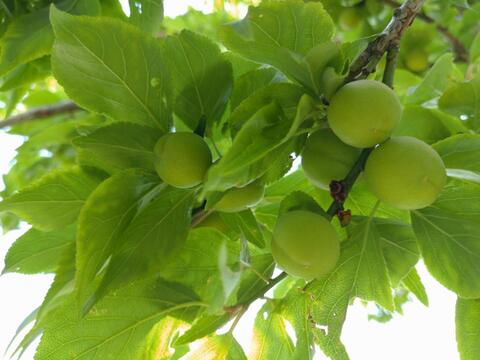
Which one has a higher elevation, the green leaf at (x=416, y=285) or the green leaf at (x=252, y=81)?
the green leaf at (x=252, y=81)

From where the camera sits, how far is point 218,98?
1142 mm

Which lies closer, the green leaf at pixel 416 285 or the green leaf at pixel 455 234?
the green leaf at pixel 455 234

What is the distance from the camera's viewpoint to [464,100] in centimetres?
138

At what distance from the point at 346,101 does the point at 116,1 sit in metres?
1.16

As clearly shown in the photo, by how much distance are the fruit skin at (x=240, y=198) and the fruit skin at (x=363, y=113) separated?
8.1 inches

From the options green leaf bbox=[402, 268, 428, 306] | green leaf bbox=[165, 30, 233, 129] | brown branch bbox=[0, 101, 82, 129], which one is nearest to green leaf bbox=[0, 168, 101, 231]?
green leaf bbox=[165, 30, 233, 129]

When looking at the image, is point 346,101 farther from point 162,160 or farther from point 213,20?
point 213,20

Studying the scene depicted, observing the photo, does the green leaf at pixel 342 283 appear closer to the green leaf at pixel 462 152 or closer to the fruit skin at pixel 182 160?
the green leaf at pixel 462 152

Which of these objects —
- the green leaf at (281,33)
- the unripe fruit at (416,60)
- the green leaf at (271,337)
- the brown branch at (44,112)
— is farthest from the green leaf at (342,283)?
the brown branch at (44,112)

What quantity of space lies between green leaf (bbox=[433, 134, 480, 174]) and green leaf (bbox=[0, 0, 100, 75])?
109 centimetres

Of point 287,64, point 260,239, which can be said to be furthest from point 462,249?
point 287,64

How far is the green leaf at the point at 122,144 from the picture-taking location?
105cm

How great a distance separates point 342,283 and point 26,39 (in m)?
1.07

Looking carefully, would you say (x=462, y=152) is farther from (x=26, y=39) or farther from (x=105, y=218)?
(x=26, y=39)
